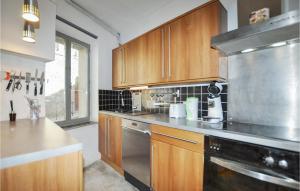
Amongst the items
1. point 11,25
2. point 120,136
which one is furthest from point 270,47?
point 11,25

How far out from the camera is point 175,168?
1523 mm

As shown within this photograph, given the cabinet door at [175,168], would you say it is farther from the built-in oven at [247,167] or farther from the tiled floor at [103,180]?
the tiled floor at [103,180]

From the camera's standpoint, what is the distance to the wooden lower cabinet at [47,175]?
2.13 ft

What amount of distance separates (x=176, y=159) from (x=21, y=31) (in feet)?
6.44

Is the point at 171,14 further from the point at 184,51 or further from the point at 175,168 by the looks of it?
the point at 175,168

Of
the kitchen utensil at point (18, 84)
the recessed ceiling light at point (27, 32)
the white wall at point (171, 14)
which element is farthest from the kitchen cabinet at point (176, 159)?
the kitchen utensil at point (18, 84)

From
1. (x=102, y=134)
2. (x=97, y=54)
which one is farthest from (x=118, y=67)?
(x=102, y=134)

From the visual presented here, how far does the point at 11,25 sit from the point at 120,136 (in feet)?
5.66

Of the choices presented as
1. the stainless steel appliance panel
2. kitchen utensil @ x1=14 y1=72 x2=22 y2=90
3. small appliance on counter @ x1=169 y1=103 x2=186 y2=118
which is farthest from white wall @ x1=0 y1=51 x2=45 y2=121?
the stainless steel appliance panel

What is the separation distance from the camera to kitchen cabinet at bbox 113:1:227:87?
1.56 meters

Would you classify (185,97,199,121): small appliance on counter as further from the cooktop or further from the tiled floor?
the tiled floor

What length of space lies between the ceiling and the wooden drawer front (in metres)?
1.62

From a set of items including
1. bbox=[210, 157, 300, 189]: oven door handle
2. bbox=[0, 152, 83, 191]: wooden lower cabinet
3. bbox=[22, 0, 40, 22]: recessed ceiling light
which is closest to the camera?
bbox=[0, 152, 83, 191]: wooden lower cabinet

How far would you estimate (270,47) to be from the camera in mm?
1483
